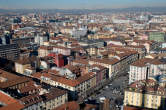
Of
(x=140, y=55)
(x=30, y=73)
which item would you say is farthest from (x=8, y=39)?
(x=140, y=55)

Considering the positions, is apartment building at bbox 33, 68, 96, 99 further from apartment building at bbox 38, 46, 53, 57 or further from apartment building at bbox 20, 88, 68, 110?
apartment building at bbox 38, 46, 53, 57

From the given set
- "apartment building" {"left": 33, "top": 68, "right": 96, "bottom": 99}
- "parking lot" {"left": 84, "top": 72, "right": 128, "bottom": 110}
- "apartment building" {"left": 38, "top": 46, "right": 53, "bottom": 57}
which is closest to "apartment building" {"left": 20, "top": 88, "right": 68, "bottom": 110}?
"apartment building" {"left": 33, "top": 68, "right": 96, "bottom": 99}

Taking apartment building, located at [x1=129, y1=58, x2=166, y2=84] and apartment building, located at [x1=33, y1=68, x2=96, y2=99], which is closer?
apartment building, located at [x1=33, y1=68, x2=96, y2=99]

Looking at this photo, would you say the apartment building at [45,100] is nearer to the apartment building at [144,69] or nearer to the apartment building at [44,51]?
the apartment building at [144,69]

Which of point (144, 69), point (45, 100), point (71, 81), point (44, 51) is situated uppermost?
point (44, 51)

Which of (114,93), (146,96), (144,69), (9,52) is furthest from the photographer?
(9,52)

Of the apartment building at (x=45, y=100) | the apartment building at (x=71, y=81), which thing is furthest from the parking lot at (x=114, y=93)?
the apartment building at (x=45, y=100)

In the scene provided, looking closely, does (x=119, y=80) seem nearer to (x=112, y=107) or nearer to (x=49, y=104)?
(x=112, y=107)

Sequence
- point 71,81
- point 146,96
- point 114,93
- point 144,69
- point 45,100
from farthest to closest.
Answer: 1. point 144,69
2. point 114,93
3. point 71,81
4. point 146,96
5. point 45,100

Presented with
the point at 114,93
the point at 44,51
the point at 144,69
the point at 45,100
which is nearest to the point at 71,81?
the point at 45,100

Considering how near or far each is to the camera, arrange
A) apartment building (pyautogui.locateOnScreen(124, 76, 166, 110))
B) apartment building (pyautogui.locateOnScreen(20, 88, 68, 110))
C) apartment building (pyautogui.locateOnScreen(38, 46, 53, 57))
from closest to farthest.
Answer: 1. apartment building (pyautogui.locateOnScreen(20, 88, 68, 110))
2. apartment building (pyautogui.locateOnScreen(124, 76, 166, 110))
3. apartment building (pyautogui.locateOnScreen(38, 46, 53, 57))

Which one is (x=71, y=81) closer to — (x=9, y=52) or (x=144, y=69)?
(x=144, y=69)
